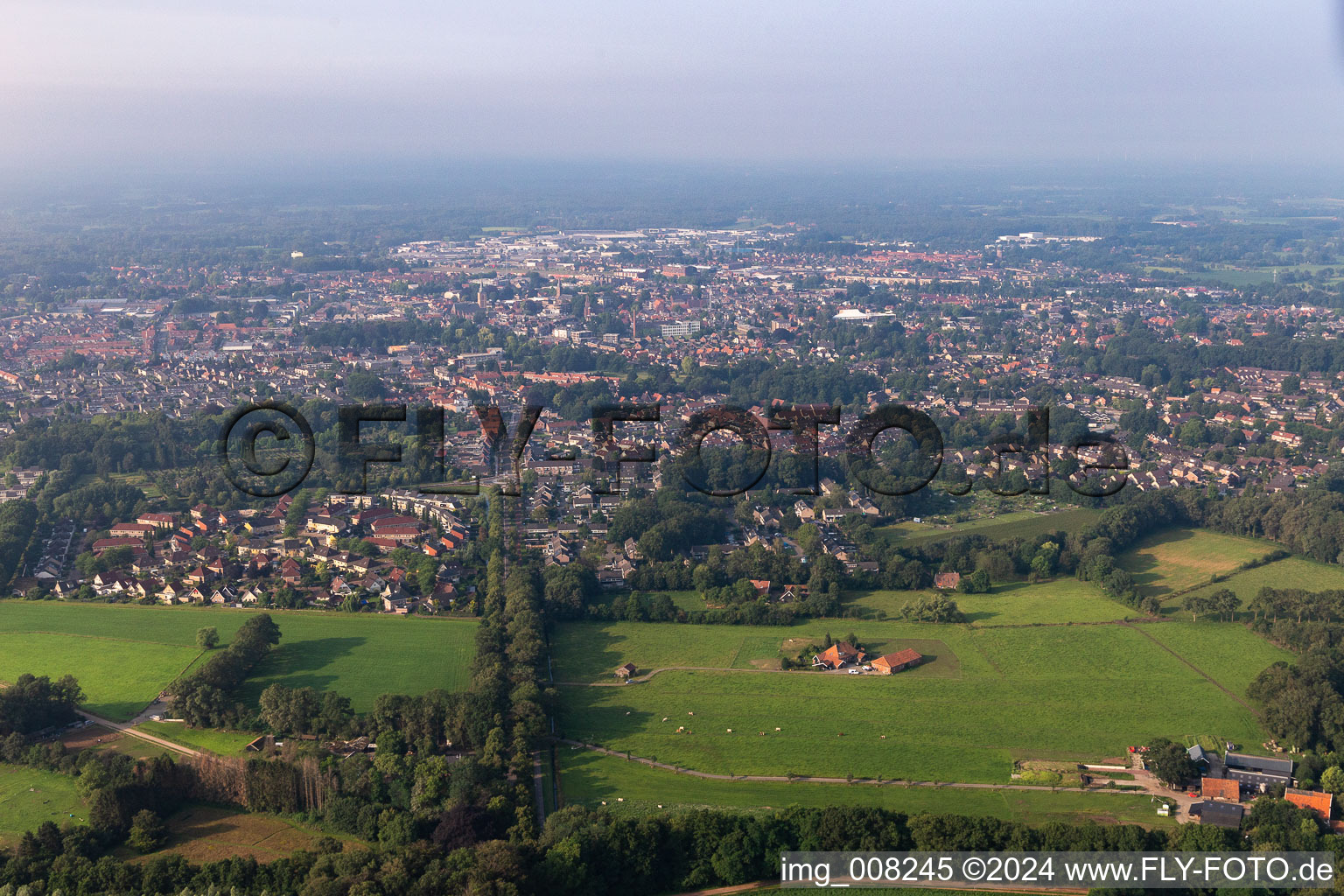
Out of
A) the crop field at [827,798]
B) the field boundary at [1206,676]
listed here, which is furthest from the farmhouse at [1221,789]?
the field boundary at [1206,676]

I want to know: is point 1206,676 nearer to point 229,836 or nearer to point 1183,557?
point 1183,557

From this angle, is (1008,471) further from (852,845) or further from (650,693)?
(852,845)

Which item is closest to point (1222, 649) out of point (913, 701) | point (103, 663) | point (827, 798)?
point (913, 701)

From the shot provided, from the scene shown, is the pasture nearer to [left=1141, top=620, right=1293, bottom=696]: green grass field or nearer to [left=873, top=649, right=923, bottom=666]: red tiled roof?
[left=873, top=649, right=923, bottom=666]: red tiled roof

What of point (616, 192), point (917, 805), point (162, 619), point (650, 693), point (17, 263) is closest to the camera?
point (917, 805)

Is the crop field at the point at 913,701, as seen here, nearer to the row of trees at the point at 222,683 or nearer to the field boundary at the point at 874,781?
the field boundary at the point at 874,781

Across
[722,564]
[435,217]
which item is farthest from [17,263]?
[722,564]

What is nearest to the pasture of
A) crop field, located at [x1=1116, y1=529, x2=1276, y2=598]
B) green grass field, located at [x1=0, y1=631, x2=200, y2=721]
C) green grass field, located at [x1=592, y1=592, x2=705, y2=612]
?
green grass field, located at [x1=0, y1=631, x2=200, y2=721]
